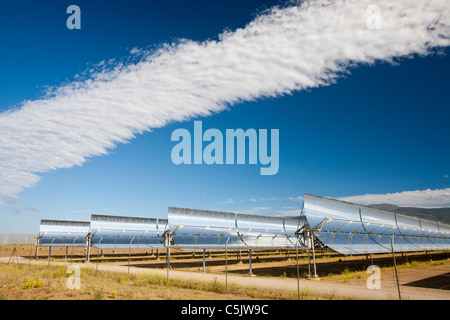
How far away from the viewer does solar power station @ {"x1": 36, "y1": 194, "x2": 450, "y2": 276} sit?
90.8ft

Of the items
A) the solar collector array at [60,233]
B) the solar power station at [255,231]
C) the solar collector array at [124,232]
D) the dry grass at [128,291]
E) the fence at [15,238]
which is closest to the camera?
the dry grass at [128,291]

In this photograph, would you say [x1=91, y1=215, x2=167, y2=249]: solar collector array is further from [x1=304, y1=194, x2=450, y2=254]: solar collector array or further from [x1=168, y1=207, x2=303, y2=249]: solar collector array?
[x1=304, y1=194, x2=450, y2=254]: solar collector array

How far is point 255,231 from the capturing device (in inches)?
1822

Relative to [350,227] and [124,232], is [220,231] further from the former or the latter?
[350,227]

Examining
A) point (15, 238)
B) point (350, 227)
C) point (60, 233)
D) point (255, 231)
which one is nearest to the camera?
point (350, 227)

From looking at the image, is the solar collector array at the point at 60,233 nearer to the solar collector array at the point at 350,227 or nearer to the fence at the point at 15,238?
the solar collector array at the point at 350,227

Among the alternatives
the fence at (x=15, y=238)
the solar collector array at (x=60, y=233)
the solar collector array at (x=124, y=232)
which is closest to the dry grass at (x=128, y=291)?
the solar collector array at (x=124, y=232)

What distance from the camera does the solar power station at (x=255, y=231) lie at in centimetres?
2769

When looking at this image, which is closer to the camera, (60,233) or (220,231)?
(220,231)

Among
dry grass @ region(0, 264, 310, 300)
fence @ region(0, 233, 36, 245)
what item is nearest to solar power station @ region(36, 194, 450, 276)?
dry grass @ region(0, 264, 310, 300)

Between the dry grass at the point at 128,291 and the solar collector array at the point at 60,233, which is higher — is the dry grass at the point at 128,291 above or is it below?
below

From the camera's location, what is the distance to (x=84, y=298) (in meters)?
15.7

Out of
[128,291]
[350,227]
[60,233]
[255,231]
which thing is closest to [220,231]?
[255,231]

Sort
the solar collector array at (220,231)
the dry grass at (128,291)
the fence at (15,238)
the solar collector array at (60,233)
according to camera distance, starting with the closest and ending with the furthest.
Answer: the dry grass at (128,291) < the solar collector array at (220,231) < the solar collector array at (60,233) < the fence at (15,238)
